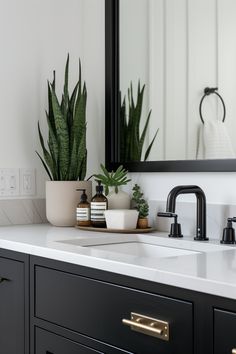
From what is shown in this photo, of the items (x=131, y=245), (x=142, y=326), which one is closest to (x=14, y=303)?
(x=131, y=245)

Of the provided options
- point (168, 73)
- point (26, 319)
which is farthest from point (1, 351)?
point (168, 73)

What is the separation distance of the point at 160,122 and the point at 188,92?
181 millimetres

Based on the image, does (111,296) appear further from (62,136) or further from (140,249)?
(62,136)

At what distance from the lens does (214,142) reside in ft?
6.46

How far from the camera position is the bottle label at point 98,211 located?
218 centimetres

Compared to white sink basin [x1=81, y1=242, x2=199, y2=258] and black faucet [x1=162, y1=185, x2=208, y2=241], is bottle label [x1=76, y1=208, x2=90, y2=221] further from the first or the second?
black faucet [x1=162, y1=185, x2=208, y2=241]

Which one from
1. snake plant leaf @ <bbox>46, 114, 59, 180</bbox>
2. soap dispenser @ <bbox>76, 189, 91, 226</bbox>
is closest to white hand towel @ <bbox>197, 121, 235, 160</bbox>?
soap dispenser @ <bbox>76, 189, 91, 226</bbox>

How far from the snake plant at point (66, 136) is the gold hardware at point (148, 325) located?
1.00 metres

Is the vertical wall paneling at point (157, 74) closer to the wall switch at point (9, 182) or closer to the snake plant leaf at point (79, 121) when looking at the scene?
the snake plant leaf at point (79, 121)

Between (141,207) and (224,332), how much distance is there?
3.38ft

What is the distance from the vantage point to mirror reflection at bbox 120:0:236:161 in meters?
1.93

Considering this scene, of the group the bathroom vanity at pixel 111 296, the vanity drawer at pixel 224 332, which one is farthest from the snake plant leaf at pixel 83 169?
the vanity drawer at pixel 224 332

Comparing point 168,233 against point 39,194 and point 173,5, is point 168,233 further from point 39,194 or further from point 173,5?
point 173,5

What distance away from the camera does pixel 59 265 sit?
165 centimetres
